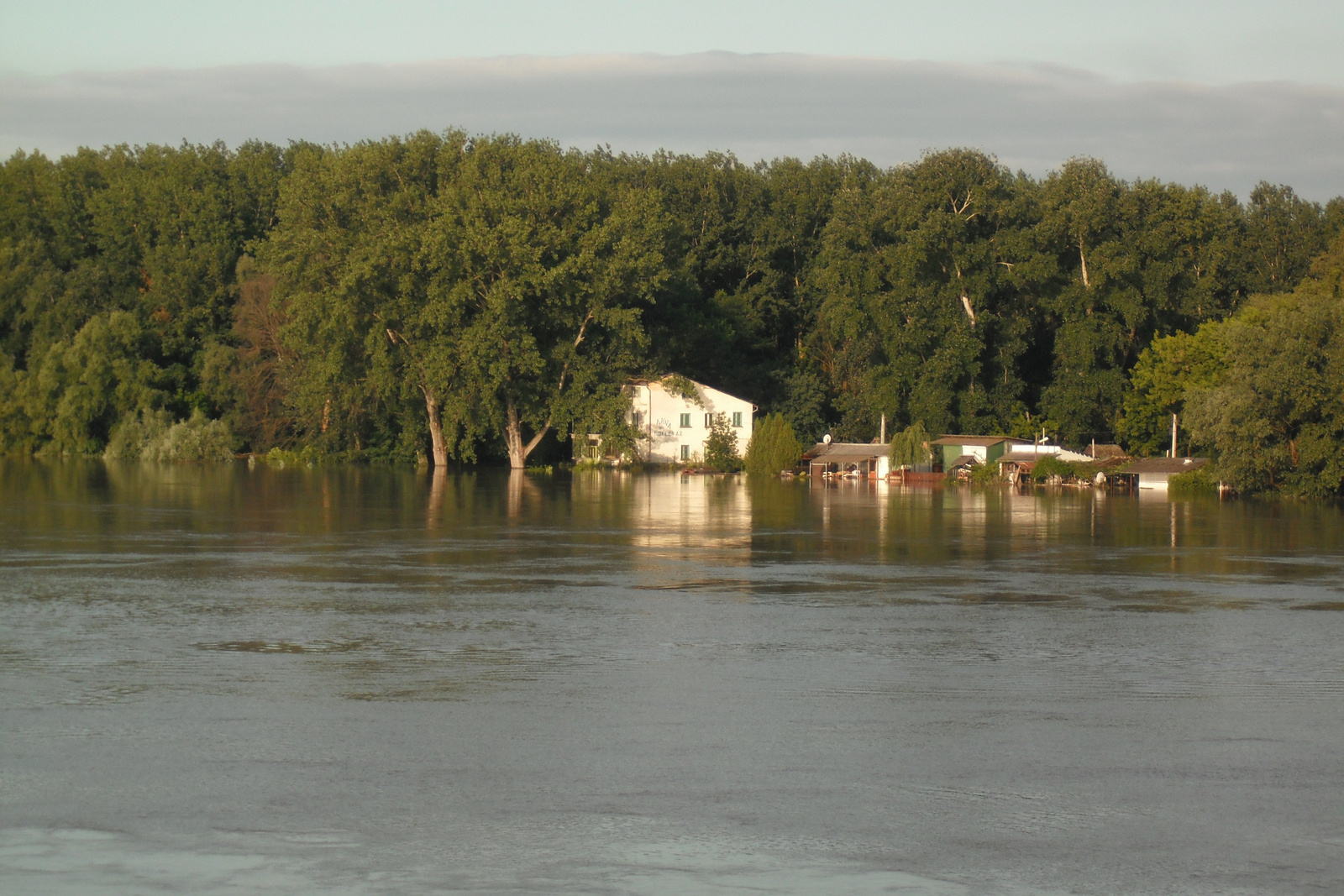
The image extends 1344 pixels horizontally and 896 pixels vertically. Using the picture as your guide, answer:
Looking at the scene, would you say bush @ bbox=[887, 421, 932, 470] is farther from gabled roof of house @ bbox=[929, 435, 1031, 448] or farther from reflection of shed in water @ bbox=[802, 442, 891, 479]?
gabled roof of house @ bbox=[929, 435, 1031, 448]

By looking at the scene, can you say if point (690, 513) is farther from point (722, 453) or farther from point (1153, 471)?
point (722, 453)

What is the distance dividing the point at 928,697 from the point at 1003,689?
3.31 feet

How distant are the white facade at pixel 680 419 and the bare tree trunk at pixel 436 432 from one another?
11097mm

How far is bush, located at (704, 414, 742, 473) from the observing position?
73.1 m

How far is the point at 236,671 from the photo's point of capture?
14195 millimetres

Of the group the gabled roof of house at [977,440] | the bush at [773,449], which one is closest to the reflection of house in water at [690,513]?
the bush at [773,449]

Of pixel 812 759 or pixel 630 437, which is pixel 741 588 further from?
pixel 630 437

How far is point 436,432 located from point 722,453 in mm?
16404

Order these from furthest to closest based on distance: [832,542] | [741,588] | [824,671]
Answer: [832,542] → [741,588] → [824,671]

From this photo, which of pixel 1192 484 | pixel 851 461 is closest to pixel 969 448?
pixel 851 461

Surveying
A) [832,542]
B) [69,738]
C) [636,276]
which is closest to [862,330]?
[636,276]

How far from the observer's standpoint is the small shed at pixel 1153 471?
6138 centimetres

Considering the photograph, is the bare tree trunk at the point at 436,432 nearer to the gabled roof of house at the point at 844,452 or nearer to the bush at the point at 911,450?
the gabled roof of house at the point at 844,452

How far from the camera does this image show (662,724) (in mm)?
12094
